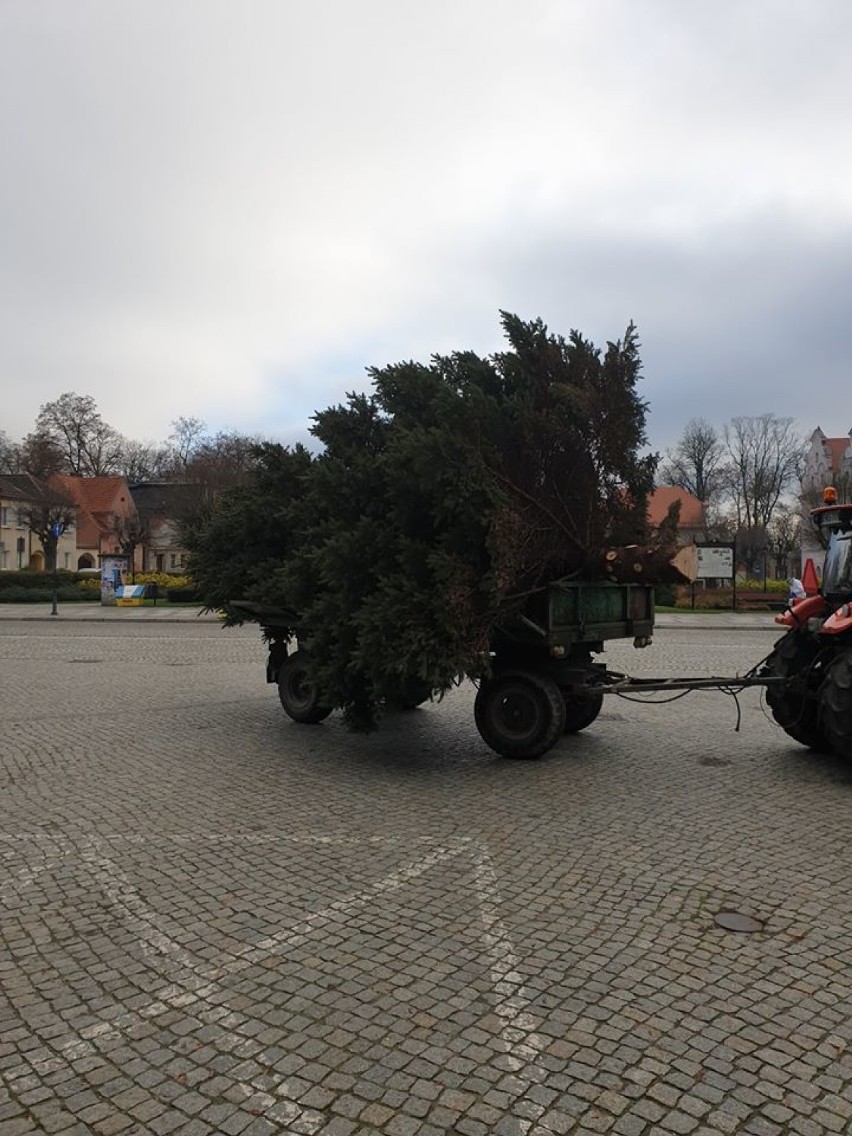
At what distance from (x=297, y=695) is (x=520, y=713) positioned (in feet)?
10.4

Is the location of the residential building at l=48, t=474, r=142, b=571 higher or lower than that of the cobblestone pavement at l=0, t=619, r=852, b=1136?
higher

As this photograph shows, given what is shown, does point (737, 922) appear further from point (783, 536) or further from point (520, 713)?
point (783, 536)

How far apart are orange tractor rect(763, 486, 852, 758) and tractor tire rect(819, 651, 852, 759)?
0.29 m

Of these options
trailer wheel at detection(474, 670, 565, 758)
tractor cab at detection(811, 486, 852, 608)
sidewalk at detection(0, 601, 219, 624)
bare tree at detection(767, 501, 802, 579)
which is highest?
bare tree at detection(767, 501, 802, 579)

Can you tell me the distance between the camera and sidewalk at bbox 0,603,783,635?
2733 cm

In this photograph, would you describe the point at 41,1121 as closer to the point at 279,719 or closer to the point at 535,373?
the point at 535,373

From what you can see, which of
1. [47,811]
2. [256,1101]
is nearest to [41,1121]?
[256,1101]

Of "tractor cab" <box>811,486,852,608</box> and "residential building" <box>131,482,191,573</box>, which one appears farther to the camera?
"residential building" <box>131,482,191,573</box>

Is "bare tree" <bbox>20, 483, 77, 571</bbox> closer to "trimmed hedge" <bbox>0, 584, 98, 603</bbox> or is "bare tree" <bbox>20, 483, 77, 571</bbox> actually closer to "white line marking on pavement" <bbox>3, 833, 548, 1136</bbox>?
"trimmed hedge" <bbox>0, 584, 98, 603</bbox>

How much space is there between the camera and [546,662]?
8.23m

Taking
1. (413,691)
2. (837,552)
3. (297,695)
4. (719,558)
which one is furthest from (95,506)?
(837,552)

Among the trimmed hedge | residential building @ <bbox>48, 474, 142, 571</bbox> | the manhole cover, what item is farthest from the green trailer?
residential building @ <bbox>48, 474, 142, 571</bbox>

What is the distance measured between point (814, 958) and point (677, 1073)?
127 centimetres

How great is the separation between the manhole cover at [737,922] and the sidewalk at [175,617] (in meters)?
22.1
